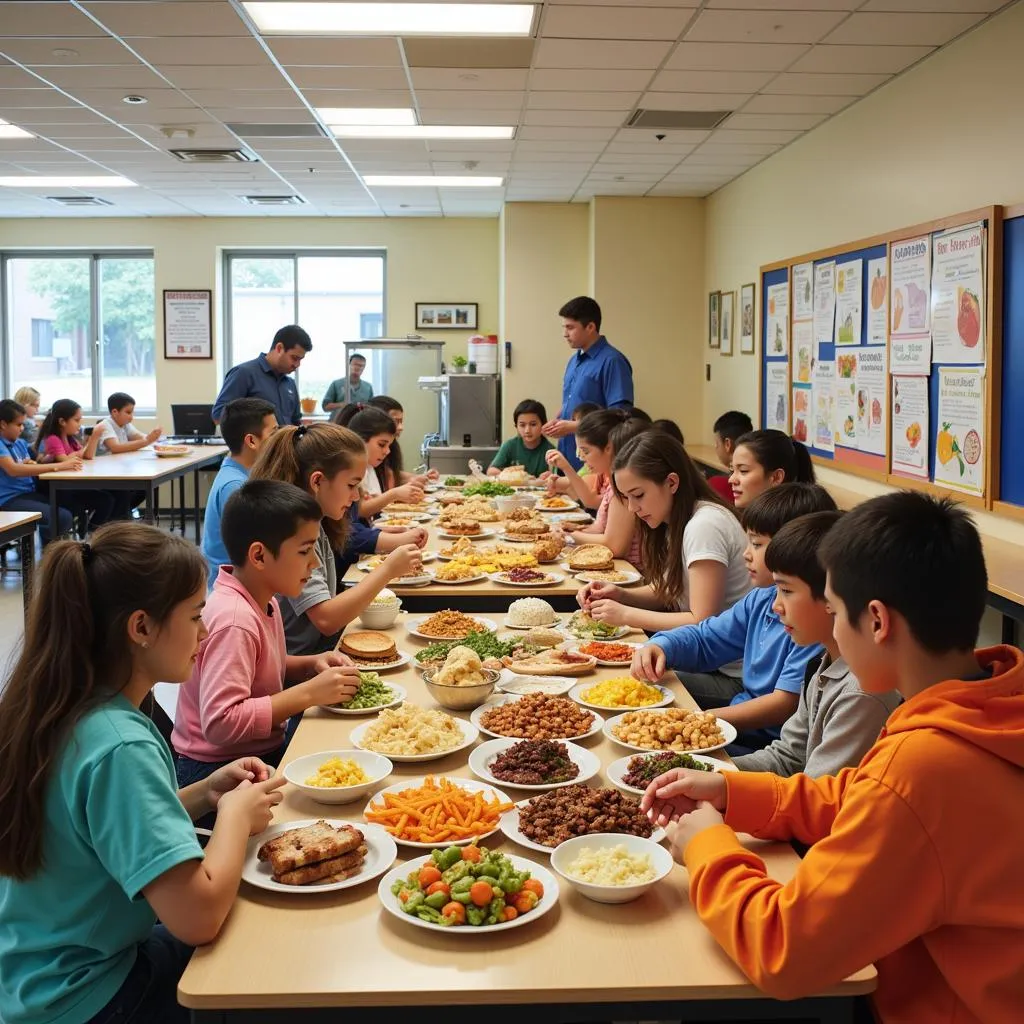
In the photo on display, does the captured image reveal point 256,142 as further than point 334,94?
Yes

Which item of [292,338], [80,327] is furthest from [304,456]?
[80,327]

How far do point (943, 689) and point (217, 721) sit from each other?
1447mm

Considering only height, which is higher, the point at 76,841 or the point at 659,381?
the point at 659,381

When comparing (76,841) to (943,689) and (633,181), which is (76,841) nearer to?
(943,689)

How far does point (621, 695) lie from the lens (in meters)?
2.37

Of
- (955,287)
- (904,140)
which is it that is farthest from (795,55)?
(955,287)

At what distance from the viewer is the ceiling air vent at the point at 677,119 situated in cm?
620

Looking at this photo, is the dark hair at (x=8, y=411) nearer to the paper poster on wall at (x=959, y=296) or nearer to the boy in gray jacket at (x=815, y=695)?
the paper poster on wall at (x=959, y=296)

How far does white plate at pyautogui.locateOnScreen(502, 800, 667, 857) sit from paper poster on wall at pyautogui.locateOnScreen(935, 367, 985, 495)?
3383 millimetres

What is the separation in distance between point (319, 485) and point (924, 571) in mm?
2053

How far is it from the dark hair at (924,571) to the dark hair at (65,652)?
100cm

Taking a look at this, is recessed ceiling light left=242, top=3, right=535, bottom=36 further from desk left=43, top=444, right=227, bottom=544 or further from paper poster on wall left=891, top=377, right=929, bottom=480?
desk left=43, top=444, right=227, bottom=544

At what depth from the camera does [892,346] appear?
542 centimetres

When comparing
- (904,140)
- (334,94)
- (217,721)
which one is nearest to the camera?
(217,721)
